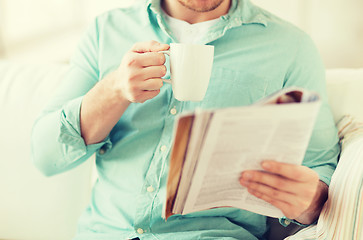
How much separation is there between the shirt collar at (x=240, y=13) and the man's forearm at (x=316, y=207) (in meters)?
0.48

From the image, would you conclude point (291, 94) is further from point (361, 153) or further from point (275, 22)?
point (275, 22)

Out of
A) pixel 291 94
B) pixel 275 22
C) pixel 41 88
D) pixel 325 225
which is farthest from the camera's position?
pixel 41 88

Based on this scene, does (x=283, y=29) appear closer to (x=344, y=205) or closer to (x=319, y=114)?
(x=319, y=114)

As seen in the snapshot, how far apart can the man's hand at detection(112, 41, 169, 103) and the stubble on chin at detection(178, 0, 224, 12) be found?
11.2 inches

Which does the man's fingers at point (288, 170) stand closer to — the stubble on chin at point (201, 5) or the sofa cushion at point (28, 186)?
the stubble on chin at point (201, 5)

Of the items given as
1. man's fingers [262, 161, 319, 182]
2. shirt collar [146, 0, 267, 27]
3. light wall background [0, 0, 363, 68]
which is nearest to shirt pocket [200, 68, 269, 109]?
shirt collar [146, 0, 267, 27]

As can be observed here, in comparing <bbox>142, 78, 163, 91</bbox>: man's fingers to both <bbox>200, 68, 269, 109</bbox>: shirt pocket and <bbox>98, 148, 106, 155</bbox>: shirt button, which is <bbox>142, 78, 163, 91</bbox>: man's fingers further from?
<bbox>98, 148, 106, 155</bbox>: shirt button

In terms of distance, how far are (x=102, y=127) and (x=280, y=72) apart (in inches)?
19.8

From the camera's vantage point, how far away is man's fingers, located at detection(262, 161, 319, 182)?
70 cm

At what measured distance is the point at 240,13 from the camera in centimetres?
109

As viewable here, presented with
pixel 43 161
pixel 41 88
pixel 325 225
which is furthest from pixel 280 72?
pixel 41 88

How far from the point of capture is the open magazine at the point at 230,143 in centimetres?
60

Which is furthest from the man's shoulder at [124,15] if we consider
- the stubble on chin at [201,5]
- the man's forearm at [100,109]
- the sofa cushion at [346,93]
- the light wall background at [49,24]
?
the sofa cushion at [346,93]

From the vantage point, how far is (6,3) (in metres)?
1.77
